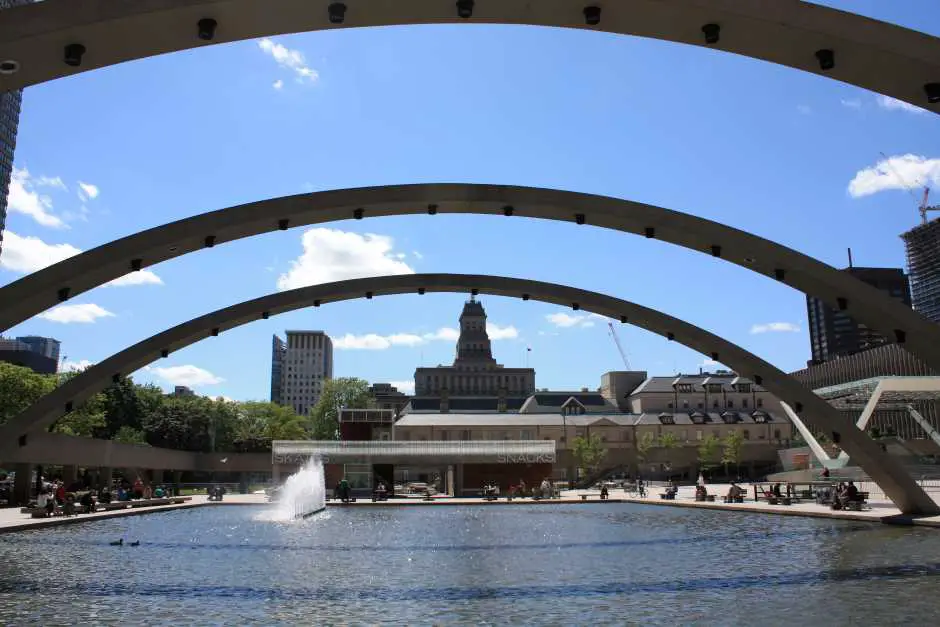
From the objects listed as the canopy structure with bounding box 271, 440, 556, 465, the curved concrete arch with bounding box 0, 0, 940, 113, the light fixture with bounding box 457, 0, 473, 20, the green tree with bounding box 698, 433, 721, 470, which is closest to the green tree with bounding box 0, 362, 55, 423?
the canopy structure with bounding box 271, 440, 556, 465

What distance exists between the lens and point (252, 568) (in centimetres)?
1425

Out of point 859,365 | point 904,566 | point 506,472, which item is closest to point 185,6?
point 904,566

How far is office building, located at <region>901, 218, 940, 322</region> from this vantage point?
179750 millimetres

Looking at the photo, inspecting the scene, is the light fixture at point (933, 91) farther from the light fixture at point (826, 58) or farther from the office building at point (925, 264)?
the office building at point (925, 264)

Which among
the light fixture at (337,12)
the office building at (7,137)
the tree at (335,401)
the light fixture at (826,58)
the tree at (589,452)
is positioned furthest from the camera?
the office building at (7,137)

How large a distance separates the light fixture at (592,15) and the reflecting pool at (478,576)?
6.99m

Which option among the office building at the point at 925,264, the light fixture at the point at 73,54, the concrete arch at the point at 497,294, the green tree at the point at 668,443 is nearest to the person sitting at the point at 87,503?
the concrete arch at the point at 497,294

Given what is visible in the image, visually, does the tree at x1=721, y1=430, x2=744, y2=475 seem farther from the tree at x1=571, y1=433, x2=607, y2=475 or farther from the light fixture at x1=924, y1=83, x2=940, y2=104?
the light fixture at x1=924, y1=83, x2=940, y2=104

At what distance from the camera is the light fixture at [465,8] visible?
8.14 meters

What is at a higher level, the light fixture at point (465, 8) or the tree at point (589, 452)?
the light fixture at point (465, 8)

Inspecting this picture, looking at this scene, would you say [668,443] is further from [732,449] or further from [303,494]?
[303,494]

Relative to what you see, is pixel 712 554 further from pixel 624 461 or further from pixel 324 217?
pixel 624 461

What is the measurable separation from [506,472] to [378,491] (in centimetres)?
1127

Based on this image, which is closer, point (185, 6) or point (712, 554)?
point (185, 6)
